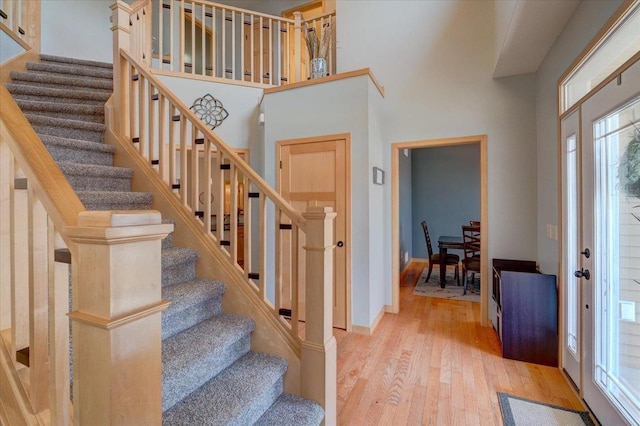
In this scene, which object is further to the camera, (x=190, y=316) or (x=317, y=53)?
(x=317, y=53)

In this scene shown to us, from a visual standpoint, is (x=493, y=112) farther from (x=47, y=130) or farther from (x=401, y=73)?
(x=47, y=130)

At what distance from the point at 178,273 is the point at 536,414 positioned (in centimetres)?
242

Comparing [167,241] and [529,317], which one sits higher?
[167,241]

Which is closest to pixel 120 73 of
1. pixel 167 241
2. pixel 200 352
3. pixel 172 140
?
pixel 172 140

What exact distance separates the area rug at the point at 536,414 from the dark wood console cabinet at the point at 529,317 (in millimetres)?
586

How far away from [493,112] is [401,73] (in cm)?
112

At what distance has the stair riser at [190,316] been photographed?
157 cm

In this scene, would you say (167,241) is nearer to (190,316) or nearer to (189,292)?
(189,292)

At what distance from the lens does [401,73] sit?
3570 millimetres

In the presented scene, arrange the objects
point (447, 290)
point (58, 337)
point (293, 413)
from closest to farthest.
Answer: point (58, 337)
point (293, 413)
point (447, 290)

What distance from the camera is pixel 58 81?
3.05 metres

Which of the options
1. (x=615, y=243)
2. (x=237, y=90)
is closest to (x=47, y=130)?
(x=237, y=90)

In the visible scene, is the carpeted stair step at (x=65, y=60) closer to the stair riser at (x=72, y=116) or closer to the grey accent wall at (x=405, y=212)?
the stair riser at (x=72, y=116)

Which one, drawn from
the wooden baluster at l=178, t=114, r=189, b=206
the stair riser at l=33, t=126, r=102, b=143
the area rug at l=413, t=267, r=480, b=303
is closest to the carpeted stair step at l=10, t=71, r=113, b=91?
the stair riser at l=33, t=126, r=102, b=143
